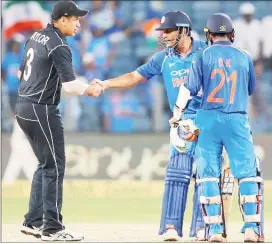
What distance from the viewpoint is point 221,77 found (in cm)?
774

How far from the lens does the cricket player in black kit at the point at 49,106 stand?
7.95m

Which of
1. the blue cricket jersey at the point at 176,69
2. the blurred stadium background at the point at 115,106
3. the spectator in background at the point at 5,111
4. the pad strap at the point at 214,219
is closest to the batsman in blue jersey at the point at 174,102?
the blue cricket jersey at the point at 176,69

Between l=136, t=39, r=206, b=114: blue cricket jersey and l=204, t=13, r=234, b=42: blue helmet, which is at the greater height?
l=204, t=13, r=234, b=42: blue helmet

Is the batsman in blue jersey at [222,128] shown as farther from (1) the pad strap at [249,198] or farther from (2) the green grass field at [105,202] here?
(2) the green grass field at [105,202]

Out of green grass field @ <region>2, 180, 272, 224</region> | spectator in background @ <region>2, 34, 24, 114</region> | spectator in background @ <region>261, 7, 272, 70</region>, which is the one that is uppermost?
spectator in background @ <region>261, 7, 272, 70</region>

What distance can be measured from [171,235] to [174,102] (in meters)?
1.13

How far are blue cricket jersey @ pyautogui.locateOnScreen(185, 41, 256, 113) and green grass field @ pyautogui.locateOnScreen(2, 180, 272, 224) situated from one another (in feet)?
10.9

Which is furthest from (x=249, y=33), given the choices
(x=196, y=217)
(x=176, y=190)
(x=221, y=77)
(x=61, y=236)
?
(x=61, y=236)

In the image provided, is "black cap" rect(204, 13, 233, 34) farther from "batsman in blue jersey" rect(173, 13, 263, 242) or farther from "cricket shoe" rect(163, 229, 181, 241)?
"cricket shoe" rect(163, 229, 181, 241)

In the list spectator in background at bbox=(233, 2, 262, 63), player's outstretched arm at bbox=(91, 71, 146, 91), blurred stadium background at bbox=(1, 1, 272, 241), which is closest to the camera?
player's outstretched arm at bbox=(91, 71, 146, 91)

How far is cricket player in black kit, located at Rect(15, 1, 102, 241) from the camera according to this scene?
7.95 meters

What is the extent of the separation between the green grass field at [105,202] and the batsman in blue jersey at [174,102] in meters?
2.62

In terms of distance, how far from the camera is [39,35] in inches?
318

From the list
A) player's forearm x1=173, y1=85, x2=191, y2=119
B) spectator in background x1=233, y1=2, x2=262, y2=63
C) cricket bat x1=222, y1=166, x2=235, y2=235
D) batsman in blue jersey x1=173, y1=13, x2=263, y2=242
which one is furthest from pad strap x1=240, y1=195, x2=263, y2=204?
spectator in background x1=233, y1=2, x2=262, y2=63
